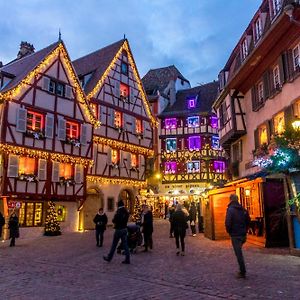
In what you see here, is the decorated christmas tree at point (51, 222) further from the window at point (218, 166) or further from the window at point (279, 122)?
the window at point (218, 166)

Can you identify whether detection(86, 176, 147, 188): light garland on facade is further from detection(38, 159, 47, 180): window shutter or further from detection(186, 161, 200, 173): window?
detection(186, 161, 200, 173): window

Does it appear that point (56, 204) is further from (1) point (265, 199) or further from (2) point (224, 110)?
(1) point (265, 199)

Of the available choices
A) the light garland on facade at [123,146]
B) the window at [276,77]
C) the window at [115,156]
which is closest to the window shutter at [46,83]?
the light garland on facade at [123,146]

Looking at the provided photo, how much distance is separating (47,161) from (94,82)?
844 centimetres

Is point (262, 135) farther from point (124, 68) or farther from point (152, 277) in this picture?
point (124, 68)

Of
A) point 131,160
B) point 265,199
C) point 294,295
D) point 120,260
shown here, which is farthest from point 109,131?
point 294,295

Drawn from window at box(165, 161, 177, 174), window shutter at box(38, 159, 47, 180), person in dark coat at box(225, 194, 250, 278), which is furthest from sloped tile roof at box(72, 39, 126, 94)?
person in dark coat at box(225, 194, 250, 278)

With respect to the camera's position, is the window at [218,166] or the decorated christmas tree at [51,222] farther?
the window at [218,166]

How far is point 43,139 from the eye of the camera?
24.4 meters

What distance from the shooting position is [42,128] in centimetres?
2459

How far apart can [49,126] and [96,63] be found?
33.0 ft

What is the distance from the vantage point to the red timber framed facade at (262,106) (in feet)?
47.5

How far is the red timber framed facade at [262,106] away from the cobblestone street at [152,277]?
7.84ft

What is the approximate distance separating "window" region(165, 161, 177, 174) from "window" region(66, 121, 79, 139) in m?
19.4
